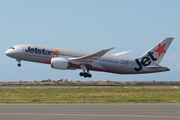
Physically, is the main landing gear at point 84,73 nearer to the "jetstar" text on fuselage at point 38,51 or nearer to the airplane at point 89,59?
the airplane at point 89,59

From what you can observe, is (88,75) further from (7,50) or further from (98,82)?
(7,50)

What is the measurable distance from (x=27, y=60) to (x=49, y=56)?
373 cm

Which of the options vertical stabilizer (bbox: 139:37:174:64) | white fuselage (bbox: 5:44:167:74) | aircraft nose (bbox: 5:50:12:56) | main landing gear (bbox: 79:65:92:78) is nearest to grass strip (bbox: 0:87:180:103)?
white fuselage (bbox: 5:44:167:74)

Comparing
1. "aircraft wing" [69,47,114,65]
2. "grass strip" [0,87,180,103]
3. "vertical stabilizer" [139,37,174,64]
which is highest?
"vertical stabilizer" [139,37,174,64]

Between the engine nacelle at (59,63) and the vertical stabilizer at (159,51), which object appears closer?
the engine nacelle at (59,63)

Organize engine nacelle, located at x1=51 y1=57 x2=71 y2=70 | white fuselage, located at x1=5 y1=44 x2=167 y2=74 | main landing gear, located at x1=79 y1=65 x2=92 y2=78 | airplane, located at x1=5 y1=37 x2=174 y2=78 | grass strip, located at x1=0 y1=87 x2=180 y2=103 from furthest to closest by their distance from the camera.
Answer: main landing gear, located at x1=79 y1=65 x2=92 y2=78 < white fuselage, located at x1=5 y1=44 x2=167 y2=74 < airplane, located at x1=5 y1=37 x2=174 y2=78 < engine nacelle, located at x1=51 y1=57 x2=71 y2=70 < grass strip, located at x1=0 y1=87 x2=180 y2=103

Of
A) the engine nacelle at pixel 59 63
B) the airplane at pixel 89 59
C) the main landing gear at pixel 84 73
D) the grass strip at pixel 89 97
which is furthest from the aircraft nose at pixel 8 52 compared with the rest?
the grass strip at pixel 89 97

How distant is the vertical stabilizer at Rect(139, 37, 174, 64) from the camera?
4322 centimetres

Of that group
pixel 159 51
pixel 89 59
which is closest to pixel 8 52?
pixel 89 59

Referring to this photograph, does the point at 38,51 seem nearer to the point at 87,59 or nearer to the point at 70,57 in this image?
the point at 70,57

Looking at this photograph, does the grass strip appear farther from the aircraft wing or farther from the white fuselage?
the white fuselage

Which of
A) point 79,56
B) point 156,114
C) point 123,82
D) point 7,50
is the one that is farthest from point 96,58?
point 156,114

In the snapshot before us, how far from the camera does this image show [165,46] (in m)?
43.8

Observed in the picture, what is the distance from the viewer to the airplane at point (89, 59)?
40531 mm
